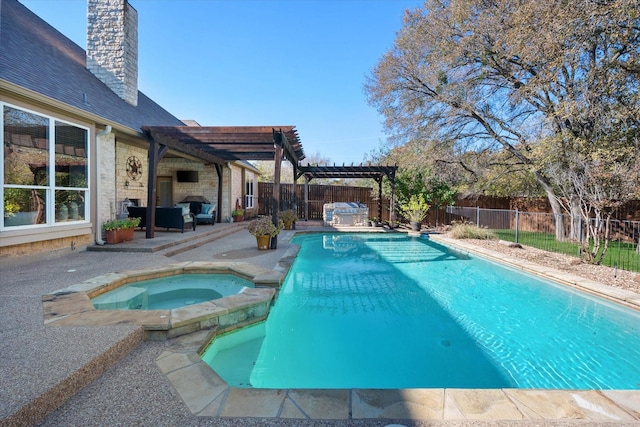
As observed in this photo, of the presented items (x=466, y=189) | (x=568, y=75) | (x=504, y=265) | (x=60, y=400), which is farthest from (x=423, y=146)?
(x=60, y=400)

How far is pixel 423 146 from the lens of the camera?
42.2 ft

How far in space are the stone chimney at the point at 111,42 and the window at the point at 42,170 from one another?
12.9ft

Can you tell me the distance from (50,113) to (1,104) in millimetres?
846

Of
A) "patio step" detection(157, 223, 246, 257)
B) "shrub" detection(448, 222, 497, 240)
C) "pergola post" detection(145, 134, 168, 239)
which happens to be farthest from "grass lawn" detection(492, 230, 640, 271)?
"pergola post" detection(145, 134, 168, 239)

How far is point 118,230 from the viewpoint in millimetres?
7195

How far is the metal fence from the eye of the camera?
8953 mm

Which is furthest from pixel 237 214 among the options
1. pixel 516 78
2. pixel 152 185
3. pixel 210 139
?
pixel 516 78

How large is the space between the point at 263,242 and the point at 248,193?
9624mm

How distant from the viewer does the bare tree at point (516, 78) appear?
7.20 metres

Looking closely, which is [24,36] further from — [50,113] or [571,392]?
[571,392]

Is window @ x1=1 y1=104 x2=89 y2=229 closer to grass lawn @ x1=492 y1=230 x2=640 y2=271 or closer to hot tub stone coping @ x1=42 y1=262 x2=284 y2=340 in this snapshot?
hot tub stone coping @ x1=42 y1=262 x2=284 y2=340

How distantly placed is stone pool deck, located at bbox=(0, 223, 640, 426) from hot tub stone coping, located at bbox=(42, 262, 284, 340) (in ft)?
0.46

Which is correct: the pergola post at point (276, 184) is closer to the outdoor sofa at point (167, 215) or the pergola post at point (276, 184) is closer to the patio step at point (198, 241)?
the patio step at point (198, 241)

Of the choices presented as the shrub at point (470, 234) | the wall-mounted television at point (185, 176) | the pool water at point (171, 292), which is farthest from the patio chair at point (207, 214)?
the shrub at point (470, 234)
